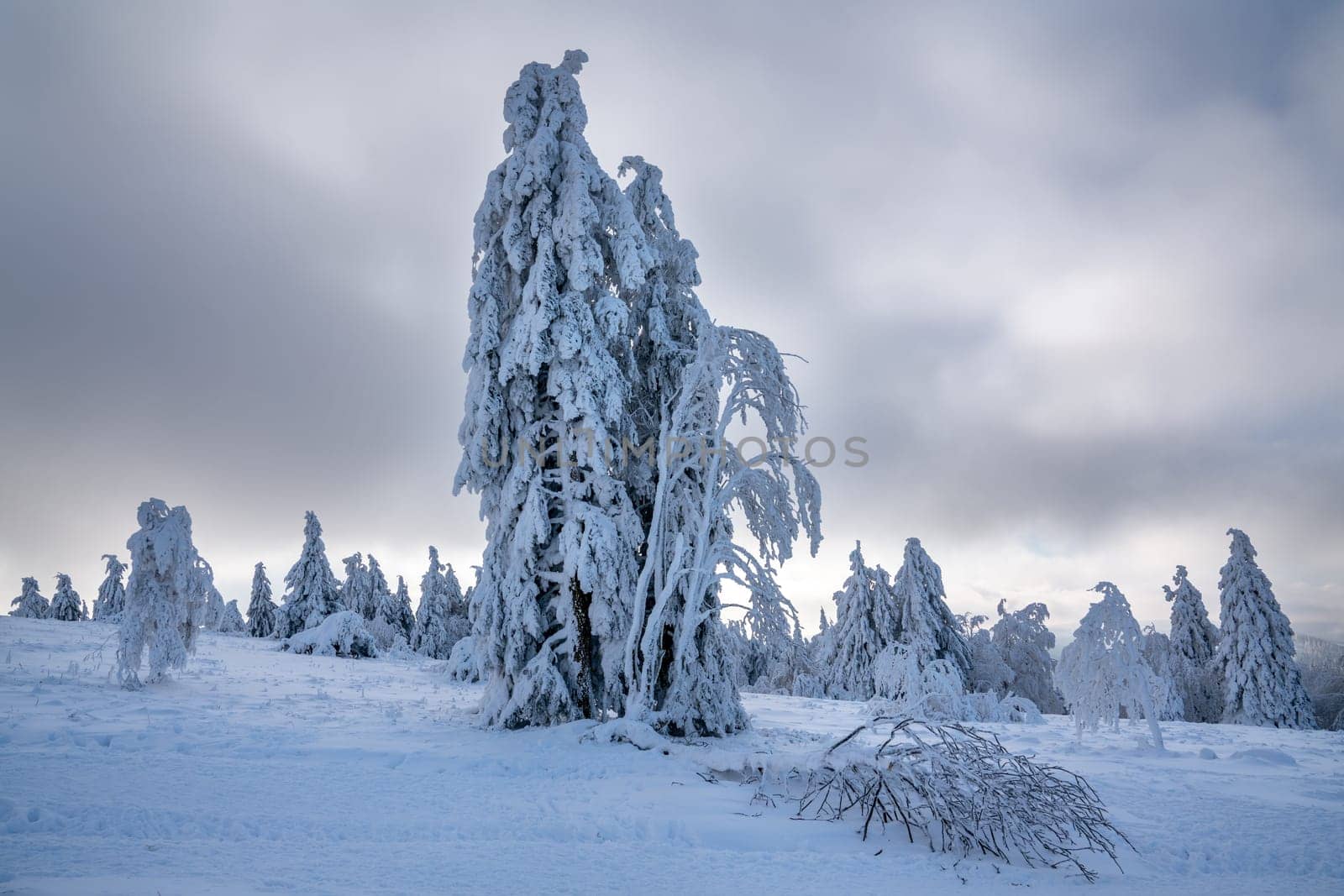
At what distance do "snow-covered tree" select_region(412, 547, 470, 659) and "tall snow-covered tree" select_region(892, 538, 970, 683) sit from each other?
1080 inches

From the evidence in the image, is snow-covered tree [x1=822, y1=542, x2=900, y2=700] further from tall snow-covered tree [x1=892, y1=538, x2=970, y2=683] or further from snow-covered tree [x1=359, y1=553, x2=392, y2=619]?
snow-covered tree [x1=359, y1=553, x2=392, y2=619]

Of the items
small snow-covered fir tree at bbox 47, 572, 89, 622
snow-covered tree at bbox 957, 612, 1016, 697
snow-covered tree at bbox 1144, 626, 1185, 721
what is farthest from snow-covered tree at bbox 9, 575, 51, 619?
snow-covered tree at bbox 1144, 626, 1185, 721

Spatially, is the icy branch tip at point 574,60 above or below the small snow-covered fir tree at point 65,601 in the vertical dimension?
above

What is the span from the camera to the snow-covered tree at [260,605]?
44562 mm

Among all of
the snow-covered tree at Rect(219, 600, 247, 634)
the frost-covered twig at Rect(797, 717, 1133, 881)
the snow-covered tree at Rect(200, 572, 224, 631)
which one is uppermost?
the snow-covered tree at Rect(200, 572, 224, 631)

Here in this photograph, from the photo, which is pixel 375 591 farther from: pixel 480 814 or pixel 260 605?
pixel 480 814

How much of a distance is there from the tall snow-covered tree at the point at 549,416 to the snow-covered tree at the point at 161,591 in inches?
262

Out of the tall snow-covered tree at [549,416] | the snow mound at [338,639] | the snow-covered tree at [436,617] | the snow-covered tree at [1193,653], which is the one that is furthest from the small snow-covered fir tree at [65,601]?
the snow-covered tree at [1193,653]

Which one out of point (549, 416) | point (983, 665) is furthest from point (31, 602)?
point (983, 665)

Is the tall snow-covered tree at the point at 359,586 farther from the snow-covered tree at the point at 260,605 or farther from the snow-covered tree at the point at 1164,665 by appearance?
the snow-covered tree at the point at 1164,665

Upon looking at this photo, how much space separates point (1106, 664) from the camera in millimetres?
12727

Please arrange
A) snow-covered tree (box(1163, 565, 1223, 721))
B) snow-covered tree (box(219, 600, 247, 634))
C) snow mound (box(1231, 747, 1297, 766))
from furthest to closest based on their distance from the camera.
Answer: snow-covered tree (box(219, 600, 247, 634)) → snow-covered tree (box(1163, 565, 1223, 721)) → snow mound (box(1231, 747, 1297, 766))

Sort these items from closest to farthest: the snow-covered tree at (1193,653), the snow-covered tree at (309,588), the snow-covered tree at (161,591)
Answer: the snow-covered tree at (161,591), the snow-covered tree at (1193,653), the snow-covered tree at (309,588)

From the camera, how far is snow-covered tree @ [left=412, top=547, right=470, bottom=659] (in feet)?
137
